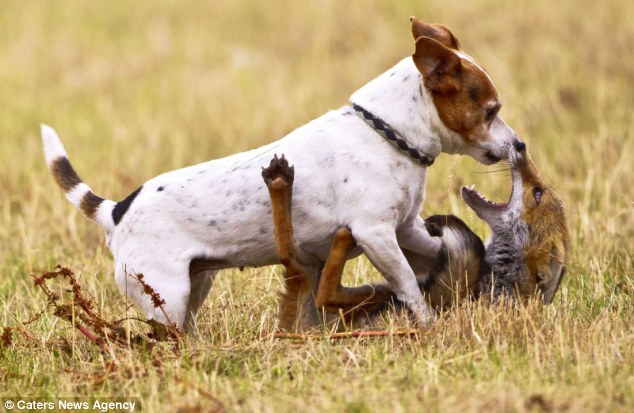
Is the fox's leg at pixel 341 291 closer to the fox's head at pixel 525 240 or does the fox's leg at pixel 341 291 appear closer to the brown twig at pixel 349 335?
the brown twig at pixel 349 335

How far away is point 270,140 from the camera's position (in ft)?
31.7

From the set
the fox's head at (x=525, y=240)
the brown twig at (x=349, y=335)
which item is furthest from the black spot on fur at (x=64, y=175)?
the fox's head at (x=525, y=240)

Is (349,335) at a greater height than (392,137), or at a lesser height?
lesser

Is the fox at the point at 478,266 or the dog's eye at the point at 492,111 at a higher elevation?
the dog's eye at the point at 492,111

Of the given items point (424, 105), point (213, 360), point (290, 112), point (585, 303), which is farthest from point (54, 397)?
point (290, 112)

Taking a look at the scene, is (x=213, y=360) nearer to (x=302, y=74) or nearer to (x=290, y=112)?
(x=290, y=112)

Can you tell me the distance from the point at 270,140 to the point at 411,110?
476cm

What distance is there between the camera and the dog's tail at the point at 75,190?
5168 mm

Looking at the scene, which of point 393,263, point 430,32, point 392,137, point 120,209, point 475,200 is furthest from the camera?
point 475,200

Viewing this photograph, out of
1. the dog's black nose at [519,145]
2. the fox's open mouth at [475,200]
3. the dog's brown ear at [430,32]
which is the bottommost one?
the fox's open mouth at [475,200]

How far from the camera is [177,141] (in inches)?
377

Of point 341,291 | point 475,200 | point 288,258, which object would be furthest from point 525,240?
point 288,258

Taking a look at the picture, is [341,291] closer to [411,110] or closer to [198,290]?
[198,290]

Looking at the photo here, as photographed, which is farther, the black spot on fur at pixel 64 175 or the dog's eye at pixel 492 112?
the black spot on fur at pixel 64 175
